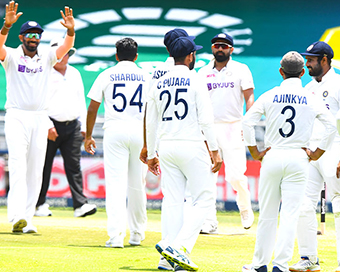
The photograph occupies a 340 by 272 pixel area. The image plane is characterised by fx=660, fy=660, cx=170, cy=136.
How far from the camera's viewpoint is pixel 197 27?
15.0 m

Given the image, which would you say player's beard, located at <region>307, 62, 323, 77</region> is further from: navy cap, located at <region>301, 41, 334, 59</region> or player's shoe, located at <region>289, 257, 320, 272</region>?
player's shoe, located at <region>289, 257, 320, 272</region>

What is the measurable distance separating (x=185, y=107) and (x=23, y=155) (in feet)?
10.4

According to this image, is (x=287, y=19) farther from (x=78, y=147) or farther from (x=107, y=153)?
(x=107, y=153)

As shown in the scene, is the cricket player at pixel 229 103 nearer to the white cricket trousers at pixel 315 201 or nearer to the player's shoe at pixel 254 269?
the white cricket trousers at pixel 315 201

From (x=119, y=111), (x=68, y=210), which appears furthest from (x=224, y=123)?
(x=68, y=210)

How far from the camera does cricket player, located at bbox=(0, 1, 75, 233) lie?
7582 millimetres

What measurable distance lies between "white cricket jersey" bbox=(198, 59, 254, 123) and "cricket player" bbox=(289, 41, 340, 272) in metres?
2.52

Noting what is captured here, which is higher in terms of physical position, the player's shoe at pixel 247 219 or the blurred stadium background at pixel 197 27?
the blurred stadium background at pixel 197 27

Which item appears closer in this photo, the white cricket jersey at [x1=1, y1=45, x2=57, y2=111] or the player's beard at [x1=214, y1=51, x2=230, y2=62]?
the white cricket jersey at [x1=1, y1=45, x2=57, y2=111]

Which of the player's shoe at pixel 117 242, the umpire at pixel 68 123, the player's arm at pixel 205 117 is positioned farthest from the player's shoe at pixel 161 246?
the umpire at pixel 68 123

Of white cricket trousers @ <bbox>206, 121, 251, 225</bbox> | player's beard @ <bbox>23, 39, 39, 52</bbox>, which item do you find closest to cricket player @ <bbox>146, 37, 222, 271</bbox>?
player's beard @ <bbox>23, 39, 39, 52</bbox>

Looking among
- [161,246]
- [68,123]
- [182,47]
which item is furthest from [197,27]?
[161,246]

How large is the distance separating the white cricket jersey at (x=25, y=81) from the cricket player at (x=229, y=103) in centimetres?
203

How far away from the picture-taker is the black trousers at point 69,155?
34.6 feet
